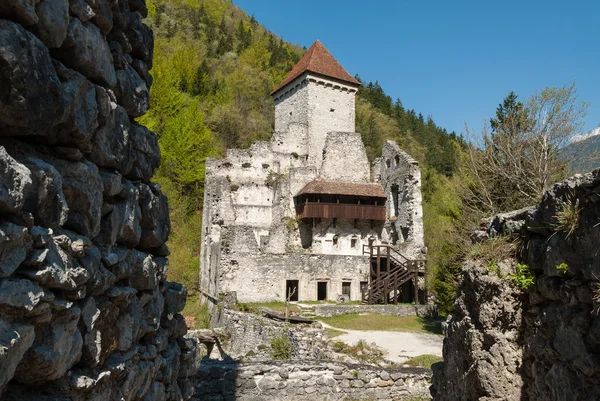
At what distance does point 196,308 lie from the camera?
27688 mm

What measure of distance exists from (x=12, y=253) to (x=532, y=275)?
478cm

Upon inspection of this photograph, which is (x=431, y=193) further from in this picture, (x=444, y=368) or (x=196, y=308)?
(x=444, y=368)

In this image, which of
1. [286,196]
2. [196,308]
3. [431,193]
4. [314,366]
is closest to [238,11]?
[431,193]

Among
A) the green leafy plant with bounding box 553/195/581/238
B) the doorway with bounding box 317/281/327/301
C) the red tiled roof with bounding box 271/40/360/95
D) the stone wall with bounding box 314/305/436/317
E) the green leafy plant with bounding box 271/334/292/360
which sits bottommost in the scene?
→ the green leafy plant with bounding box 271/334/292/360

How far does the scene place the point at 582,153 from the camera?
17.2 m

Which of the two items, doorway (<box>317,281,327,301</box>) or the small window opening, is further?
the small window opening

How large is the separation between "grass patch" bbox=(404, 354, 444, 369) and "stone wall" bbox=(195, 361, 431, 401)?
279 cm

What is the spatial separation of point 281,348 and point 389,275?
1088cm

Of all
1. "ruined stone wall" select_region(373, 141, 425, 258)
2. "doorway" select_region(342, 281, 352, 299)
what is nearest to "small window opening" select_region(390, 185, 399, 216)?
"ruined stone wall" select_region(373, 141, 425, 258)

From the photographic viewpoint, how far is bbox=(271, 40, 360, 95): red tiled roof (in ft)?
116

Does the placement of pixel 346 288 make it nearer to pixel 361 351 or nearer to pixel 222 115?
pixel 361 351

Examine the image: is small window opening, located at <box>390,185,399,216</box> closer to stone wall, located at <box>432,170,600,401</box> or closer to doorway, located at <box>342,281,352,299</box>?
doorway, located at <box>342,281,352,299</box>

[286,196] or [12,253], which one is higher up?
[286,196]

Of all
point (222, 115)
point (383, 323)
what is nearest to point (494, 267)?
point (383, 323)
